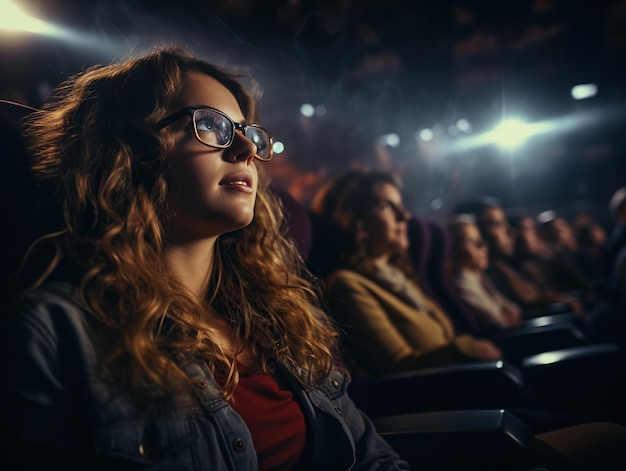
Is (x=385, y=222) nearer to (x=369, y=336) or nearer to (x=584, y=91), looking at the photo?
(x=369, y=336)

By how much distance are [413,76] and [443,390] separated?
158 inches

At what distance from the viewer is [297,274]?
1227 mm

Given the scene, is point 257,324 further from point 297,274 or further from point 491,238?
point 491,238

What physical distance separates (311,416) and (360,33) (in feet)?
10.5

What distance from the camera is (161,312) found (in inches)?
29.5

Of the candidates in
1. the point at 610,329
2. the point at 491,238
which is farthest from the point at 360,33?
the point at 610,329

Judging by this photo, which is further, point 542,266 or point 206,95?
point 542,266

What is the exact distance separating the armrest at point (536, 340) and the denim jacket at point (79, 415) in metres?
1.56

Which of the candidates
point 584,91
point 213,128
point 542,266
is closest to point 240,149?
point 213,128

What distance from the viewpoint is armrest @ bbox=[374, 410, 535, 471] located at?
890 millimetres

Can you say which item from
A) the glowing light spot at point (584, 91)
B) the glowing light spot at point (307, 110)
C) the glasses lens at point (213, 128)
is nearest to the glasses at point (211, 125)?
the glasses lens at point (213, 128)

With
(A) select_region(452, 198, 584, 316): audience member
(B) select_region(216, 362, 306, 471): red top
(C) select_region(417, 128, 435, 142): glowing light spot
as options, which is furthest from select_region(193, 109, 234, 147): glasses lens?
(C) select_region(417, 128, 435, 142): glowing light spot

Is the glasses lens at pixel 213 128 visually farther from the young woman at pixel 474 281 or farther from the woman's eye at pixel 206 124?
the young woman at pixel 474 281

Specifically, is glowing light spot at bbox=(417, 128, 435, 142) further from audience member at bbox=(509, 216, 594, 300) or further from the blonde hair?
the blonde hair
